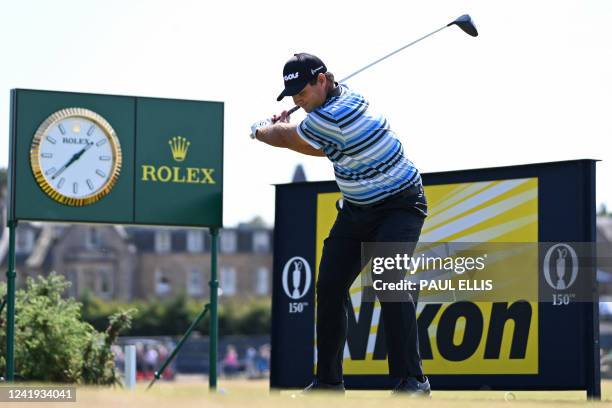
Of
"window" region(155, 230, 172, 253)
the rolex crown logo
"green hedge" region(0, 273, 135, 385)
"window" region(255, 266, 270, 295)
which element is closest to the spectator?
"green hedge" region(0, 273, 135, 385)

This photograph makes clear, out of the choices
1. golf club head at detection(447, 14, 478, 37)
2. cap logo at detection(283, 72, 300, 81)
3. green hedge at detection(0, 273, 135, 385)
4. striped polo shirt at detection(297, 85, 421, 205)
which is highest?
golf club head at detection(447, 14, 478, 37)

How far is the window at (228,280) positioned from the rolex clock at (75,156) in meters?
93.4

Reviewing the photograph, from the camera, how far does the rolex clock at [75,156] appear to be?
14.9 meters

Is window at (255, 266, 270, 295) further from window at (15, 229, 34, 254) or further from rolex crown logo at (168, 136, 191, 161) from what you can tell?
rolex crown logo at (168, 136, 191, 161)

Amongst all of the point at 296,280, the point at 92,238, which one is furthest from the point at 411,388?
the point at 92,238

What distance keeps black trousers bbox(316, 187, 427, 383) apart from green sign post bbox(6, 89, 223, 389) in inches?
225

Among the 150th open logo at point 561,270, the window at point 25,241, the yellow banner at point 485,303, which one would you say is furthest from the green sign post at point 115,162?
the window at point 25,241

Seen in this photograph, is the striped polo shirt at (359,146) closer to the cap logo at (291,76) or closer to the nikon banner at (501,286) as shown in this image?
the cap logo at (291,76)

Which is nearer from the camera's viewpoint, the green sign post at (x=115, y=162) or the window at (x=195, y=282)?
the green sign post at (x=115, y=162)

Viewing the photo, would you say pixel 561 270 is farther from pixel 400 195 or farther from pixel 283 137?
pixel 283 137

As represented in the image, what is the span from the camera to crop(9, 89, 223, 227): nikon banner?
48.8 feet

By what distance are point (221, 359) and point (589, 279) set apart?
52.4 m

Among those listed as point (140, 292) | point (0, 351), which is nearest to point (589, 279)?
point (0, 351)

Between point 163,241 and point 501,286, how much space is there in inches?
3723
